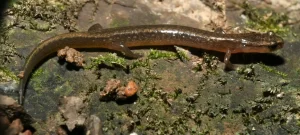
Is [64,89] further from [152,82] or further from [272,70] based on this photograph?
[272,70]

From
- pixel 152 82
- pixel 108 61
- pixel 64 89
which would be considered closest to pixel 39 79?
pixel 64 89

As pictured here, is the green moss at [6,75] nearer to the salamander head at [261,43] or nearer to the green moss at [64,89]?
the green moss at [64,89]

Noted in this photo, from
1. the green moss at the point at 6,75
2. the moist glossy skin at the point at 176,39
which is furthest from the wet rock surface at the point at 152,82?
the moist glossy skin at the point at 176,39

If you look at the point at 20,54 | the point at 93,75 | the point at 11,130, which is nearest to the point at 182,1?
the point at 93,75

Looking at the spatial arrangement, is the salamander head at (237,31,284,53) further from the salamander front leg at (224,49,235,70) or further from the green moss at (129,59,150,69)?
the green moss at (129,59,150,69)

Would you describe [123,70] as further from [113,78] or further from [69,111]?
[69,111]

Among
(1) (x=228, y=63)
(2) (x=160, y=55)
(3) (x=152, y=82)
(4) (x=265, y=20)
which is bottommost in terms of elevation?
(3) (x=152, y=82)
